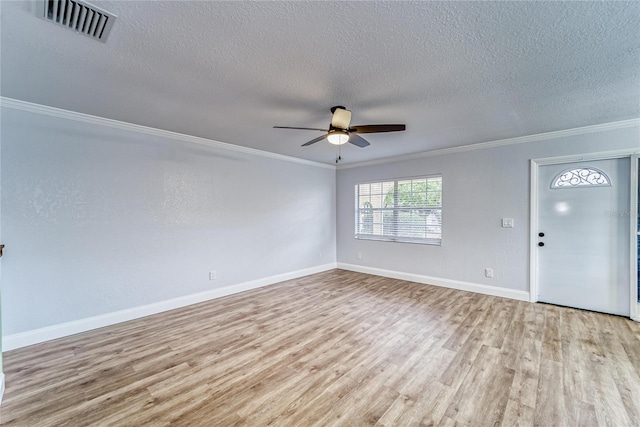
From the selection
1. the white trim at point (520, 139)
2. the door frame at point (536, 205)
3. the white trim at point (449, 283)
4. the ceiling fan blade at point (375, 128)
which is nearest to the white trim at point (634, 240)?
the door frame at point (536, 205)

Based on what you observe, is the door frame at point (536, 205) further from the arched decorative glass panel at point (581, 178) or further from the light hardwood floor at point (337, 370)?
the light hardwood floor at point (337, 370)

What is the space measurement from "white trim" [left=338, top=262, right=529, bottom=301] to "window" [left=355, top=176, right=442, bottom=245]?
0.66m

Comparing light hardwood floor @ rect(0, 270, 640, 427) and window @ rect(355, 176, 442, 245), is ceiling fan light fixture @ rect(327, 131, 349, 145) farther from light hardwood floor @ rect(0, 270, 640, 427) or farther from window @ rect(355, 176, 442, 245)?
window @ rect(355, 176, 442, 245)

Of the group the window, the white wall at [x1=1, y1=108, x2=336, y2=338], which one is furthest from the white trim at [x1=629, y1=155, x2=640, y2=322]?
the white wall at [x1=1, y1=108, x2=336, y2=338]

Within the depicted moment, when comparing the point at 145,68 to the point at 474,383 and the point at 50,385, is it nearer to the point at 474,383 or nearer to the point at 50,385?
the point at 50,385

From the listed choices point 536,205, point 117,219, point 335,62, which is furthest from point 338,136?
point 536,205

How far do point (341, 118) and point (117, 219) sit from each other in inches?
116

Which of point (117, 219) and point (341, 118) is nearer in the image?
point (341, 118)

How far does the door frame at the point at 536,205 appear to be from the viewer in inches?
126

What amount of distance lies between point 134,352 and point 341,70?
318 cm

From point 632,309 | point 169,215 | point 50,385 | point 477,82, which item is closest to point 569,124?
point 477,82

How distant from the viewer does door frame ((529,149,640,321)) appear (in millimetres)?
3207

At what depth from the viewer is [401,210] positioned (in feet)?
17.4

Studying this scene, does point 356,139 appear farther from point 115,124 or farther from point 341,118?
point 115,124
